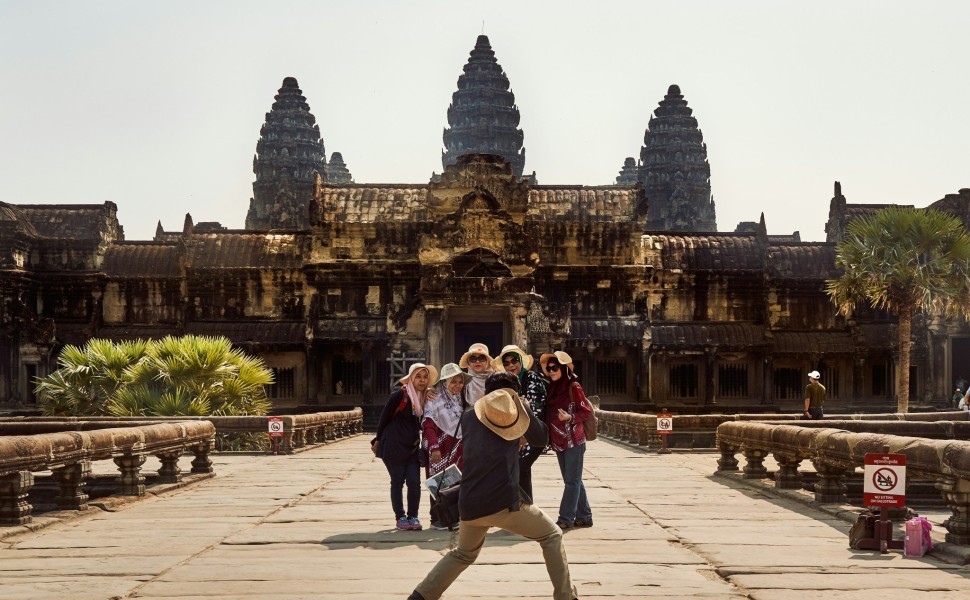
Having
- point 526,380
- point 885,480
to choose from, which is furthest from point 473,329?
point 885,480

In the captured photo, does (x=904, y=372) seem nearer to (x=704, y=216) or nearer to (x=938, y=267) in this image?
(x=938, y=267)

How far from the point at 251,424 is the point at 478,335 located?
20156mm

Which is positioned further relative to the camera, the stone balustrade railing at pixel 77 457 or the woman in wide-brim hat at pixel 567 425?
the woman in wide-brim hat at pixel 567 425

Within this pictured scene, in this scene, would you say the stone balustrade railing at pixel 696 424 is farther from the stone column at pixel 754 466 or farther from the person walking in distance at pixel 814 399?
the stone column at pixel 754 466

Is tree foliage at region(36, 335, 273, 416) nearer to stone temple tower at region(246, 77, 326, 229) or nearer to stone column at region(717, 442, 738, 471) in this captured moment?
stone column at region(717, 442, 738, 471)

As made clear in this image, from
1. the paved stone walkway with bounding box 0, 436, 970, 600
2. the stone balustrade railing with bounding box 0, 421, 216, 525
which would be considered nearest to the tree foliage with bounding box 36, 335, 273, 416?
the stone balustrade railing with bounding box 0, 421, 216, 525

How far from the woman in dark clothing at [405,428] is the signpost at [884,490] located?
445 cm

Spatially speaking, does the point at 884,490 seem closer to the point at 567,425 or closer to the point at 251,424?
the point at 567,425

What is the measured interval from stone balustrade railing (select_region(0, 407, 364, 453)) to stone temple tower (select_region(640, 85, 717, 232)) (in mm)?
56094

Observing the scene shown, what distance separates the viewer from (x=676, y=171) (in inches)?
3536

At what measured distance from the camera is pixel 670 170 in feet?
295

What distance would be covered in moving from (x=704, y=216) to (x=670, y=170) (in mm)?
4156

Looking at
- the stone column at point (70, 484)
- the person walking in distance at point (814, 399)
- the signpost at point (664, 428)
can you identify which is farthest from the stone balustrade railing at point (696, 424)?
the stone column at point (70, 484)

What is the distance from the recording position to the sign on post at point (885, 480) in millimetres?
11039
